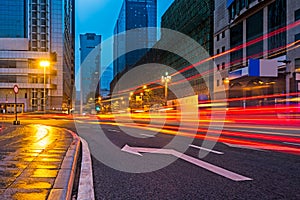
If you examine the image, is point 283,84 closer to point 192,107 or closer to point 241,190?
A: point 192,107

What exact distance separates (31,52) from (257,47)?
58404 mm

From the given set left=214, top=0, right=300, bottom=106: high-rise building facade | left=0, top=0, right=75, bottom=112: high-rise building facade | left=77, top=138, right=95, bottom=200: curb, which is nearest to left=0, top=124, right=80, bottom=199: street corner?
left=77, top=138, right=95, bottom=200: curb

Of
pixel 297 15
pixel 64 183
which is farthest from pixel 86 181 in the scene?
pixel 297 15

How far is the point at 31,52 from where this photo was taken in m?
83.9

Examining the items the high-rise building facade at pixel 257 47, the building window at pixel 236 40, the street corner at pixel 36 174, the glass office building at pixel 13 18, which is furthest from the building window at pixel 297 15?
the glass office building at pixel 13 18

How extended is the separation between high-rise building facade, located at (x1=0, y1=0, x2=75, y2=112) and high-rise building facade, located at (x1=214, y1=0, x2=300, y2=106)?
4356cm

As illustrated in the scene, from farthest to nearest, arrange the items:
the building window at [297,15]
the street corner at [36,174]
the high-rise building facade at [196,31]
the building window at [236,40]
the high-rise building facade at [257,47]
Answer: the high-rise building facade at [196,31], the building window at [236,40], the high-rise building facade at [257,47], the building window at [297,15], the street corner at [36,174]

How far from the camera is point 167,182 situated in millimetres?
6125

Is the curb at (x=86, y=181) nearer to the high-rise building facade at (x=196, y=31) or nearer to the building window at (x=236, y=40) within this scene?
the building window at (x=236, y=40)

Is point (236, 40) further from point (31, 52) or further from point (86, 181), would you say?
point (31, 52)

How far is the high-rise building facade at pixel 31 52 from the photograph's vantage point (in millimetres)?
82375

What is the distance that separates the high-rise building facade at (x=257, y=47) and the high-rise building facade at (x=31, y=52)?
4356 centimetres

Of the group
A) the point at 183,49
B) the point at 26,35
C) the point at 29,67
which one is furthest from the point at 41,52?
the point at 183,49

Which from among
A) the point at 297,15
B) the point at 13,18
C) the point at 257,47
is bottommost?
the point at 257,47
